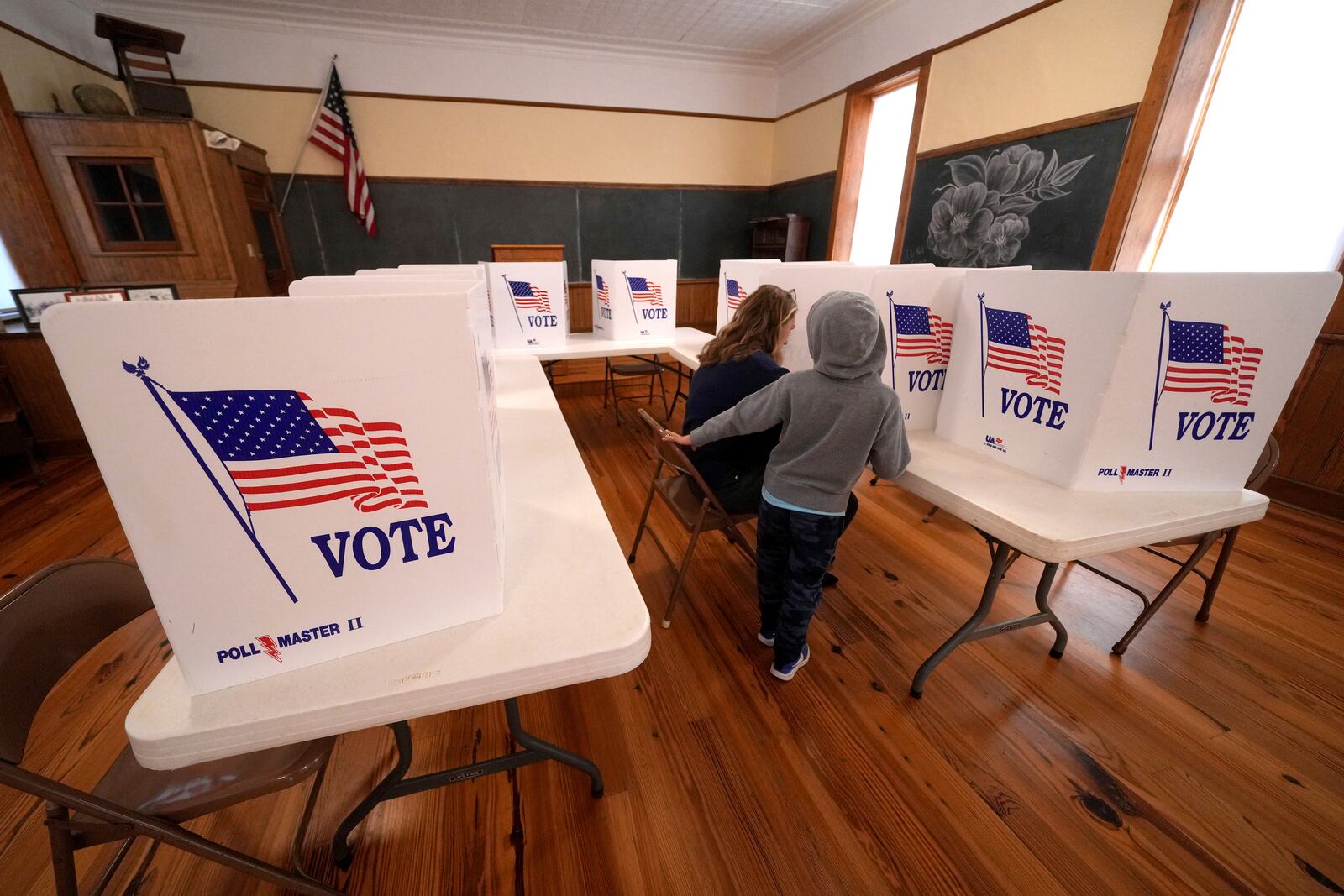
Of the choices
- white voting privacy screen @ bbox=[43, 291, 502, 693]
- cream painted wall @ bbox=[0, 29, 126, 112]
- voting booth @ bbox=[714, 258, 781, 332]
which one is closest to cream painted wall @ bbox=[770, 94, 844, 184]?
voting booth @ bbox=[714, 258, 781, 332]

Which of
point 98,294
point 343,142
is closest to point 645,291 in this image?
point 98,294

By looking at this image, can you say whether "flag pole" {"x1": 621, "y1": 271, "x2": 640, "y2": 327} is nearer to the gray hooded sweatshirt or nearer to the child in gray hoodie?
the child in gray hoodie

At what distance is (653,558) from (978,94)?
402 cm

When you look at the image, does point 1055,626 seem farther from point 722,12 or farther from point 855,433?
point 722,12

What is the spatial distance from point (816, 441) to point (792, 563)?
37 cm

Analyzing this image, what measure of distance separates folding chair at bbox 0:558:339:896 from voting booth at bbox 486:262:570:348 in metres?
2.10

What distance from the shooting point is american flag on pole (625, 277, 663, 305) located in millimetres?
3111

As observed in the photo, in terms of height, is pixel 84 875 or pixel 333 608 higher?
pixel 333 608

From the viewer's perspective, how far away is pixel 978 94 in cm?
356

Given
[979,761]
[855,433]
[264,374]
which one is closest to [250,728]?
[264,374]

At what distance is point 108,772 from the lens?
2.79 feet

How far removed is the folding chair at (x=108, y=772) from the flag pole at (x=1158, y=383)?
1.85m

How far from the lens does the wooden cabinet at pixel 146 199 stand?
3.38 m


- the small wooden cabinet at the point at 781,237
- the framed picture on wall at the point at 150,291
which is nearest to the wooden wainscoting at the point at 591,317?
the small wooden cabinet at the point at 781,237
